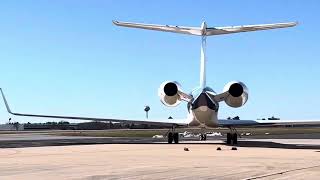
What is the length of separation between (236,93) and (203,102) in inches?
90.8

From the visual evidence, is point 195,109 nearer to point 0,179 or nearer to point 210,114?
point 210,114

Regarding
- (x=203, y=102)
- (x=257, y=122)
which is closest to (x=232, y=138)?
(x=257, y=122)

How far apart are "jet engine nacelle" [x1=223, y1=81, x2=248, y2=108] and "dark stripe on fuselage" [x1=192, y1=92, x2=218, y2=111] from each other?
118cm

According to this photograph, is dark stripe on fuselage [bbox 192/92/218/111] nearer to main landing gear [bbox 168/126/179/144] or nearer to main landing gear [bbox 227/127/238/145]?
main landing gear [bbox 227/127/238/145]

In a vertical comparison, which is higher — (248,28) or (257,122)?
(248,28)

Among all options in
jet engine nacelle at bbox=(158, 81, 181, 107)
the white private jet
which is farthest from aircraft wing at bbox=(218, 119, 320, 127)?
jet engine nacelle at bbox=(158, 81, 181, 107)

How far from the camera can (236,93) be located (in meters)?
35.9

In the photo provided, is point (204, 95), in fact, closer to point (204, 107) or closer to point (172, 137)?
point (204, 107)

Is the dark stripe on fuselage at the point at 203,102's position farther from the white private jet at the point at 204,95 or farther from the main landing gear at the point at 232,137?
the main landing gear at the point at 232,137

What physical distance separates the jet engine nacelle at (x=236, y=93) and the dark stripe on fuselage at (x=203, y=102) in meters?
1.18

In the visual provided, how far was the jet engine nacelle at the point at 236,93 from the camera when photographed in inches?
1406

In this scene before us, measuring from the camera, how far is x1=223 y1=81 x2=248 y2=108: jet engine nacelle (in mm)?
35719

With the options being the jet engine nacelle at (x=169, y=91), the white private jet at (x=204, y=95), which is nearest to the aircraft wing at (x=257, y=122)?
the white private jet at (x=204, y=95)

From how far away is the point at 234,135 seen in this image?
40.2 metres
